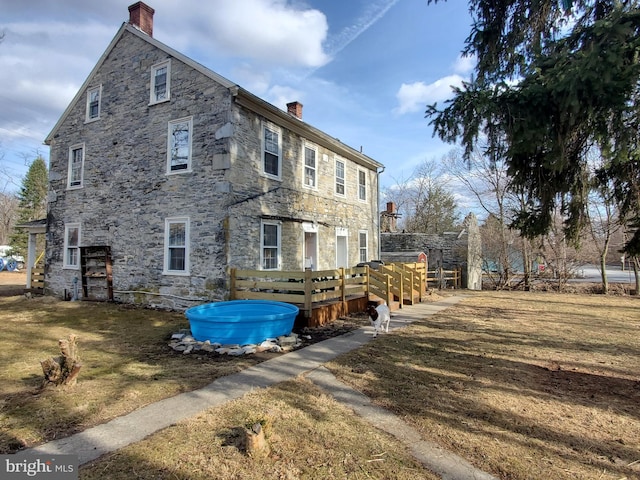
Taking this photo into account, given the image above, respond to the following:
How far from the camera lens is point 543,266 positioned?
2219cm

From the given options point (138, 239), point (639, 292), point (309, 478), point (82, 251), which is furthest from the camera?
point (639, 292)

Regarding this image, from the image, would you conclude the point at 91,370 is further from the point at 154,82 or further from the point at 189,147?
the point at 154,82

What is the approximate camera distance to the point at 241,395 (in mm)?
4469

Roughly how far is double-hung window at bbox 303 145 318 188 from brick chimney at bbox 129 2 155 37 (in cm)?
686

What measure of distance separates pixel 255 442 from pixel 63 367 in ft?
10.5

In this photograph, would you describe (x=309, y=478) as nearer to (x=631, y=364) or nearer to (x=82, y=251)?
(x=631, y=364)

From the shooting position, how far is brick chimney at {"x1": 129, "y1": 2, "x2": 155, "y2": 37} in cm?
1231

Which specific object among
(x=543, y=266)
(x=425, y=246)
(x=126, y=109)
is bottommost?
(x=543, y=266)

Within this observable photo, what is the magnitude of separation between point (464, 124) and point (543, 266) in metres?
20.6

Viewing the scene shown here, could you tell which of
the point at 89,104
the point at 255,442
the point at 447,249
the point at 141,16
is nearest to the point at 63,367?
the point at 255,442

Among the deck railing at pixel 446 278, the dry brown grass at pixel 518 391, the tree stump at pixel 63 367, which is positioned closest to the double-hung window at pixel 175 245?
the tree stump at pixel 63 367

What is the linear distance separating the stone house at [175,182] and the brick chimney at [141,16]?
42mm

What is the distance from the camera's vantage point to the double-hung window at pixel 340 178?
1537 centimetres

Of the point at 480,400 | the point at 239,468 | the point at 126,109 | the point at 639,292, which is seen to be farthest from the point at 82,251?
the point at 639,292
